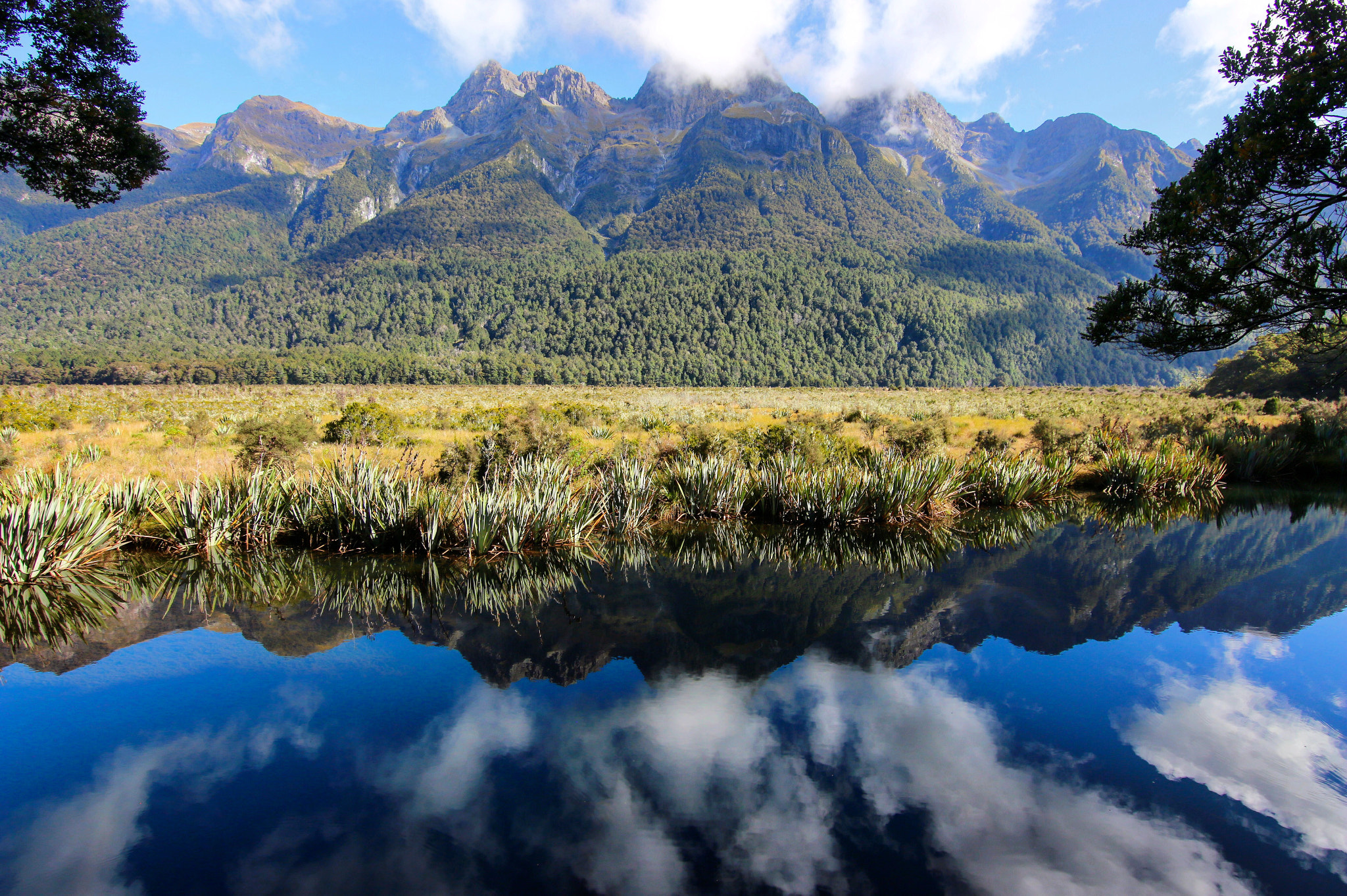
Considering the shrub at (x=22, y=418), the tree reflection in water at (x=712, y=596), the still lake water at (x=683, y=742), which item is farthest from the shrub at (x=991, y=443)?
the shrub at (x=22, y=418)

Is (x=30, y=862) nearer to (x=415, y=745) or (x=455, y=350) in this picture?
(x=415, y=745)

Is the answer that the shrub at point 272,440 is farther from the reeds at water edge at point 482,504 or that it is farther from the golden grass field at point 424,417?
the reeds at water edge at point 482,504

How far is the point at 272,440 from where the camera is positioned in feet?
44.6

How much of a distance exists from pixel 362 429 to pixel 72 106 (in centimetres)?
1069

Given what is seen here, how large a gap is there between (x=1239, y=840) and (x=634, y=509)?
7121 millimetres

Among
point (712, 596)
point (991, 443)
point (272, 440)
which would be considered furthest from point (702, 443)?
point (272, 440)

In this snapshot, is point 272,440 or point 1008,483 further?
point 272,440

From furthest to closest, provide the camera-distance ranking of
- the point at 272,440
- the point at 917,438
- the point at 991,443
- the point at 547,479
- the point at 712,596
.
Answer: the point at 991,443 < the point at 917,438 < the point at 272,440 < the point at 547,479 < the point at 712,596

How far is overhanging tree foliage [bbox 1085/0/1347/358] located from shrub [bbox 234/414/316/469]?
18.2 metres

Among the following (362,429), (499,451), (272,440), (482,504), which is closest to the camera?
(482,504)

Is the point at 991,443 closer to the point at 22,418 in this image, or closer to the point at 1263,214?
the point at 1263,214

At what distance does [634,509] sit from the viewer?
9.20 meters

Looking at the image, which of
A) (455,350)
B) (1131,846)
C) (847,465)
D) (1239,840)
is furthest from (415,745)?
(455,350)

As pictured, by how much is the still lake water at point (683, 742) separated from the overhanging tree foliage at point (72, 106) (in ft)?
28.1
